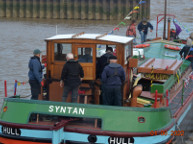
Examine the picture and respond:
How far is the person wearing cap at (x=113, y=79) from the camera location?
9711 millimetres

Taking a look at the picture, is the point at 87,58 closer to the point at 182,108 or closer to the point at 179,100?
the point at 182,108

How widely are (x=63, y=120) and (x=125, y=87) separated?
81.5 inches

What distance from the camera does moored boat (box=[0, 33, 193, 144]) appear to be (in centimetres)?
921

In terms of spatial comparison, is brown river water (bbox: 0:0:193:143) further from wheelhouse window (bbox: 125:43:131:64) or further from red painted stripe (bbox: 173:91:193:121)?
red painted stripe (bbox: 173:91:193:121)

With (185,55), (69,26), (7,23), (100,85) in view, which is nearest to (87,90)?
(100,85)

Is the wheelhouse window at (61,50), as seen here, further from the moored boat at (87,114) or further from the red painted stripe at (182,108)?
Result: the red painted stripe at (182,108)

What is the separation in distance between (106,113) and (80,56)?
1.72 meters

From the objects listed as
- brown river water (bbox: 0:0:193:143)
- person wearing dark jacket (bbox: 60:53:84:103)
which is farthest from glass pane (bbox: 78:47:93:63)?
brown river water (bbox: 0:0:193:143)

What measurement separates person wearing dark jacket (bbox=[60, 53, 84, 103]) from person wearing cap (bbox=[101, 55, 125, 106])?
56 centimetres

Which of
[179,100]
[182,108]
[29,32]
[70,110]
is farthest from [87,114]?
[29,32]

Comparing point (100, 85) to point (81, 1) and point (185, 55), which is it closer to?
point (185, 55)

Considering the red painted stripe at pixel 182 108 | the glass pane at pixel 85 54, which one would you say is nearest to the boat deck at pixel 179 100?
the red painted stripe at pixel 182 108

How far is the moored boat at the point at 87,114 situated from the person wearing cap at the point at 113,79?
455mm

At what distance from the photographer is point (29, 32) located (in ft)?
117
